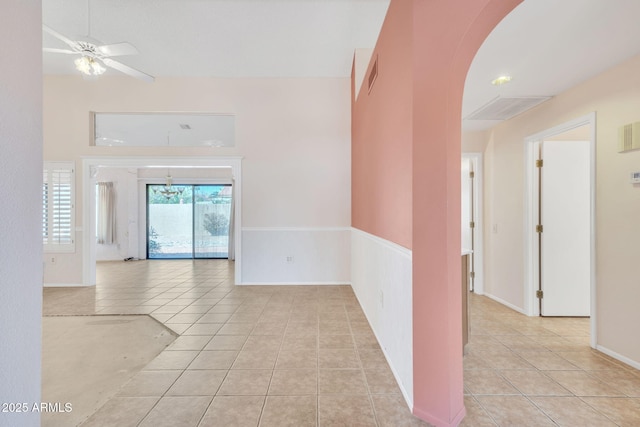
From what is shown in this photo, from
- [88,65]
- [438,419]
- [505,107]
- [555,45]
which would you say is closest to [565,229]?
[505,107]

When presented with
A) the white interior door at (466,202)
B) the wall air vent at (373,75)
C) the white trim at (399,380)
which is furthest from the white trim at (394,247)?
the white interior door at (466,202)

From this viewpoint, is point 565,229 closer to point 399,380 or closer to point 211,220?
point 399,380

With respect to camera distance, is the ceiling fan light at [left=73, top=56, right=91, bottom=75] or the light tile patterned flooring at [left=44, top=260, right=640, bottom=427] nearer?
the light tile patterned flooring at [left=44, top=260, right=640, bottom=427]

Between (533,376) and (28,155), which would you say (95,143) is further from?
(533,376)

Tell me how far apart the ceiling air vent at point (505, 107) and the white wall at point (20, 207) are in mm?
3657

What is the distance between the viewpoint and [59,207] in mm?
4449

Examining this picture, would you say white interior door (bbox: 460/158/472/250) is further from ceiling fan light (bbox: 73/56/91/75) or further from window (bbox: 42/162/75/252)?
window (bbox: 42/162/75/252)

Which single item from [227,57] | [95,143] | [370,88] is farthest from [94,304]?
[370,88]

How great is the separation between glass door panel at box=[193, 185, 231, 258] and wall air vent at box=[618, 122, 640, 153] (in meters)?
7.47

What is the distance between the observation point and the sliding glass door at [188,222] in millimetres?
7527

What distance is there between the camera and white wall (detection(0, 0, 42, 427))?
2.73 feet

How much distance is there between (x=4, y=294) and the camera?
822 mm

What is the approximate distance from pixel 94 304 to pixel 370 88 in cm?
459

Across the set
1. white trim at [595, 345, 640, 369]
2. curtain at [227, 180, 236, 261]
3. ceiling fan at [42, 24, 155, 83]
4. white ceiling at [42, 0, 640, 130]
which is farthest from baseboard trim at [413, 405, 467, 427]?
curtain at [227, 180, 236, 261]
